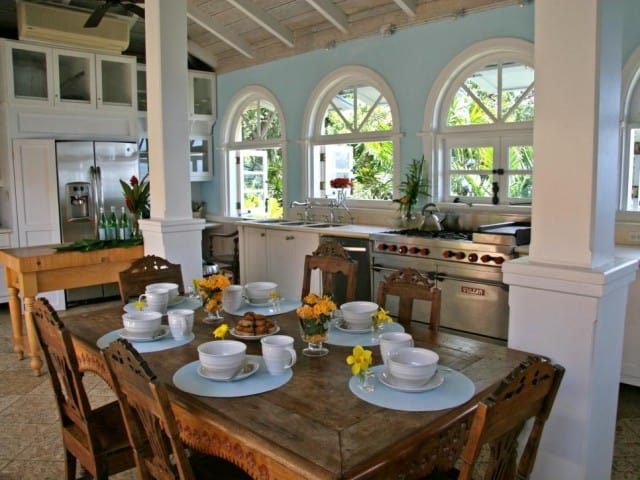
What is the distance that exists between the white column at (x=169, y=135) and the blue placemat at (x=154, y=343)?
1.65 meters

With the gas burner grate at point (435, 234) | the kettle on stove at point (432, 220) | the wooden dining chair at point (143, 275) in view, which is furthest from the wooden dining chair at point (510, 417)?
the kettle on stove at point (432, 220)

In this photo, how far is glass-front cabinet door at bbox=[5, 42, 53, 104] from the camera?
552 centimetres

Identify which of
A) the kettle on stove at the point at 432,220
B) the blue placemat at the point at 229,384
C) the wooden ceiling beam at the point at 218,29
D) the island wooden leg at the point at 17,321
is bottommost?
the island wooden leg at the point at 17,321

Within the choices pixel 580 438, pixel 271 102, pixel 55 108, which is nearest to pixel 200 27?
pixel 271 102

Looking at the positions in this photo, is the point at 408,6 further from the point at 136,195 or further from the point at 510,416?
the point at 510,416

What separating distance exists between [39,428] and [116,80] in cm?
427

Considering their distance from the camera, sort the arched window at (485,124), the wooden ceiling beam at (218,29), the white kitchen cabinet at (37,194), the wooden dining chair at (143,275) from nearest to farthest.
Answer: the wooden dining chair at (143,275)
the arched window at (485,124)
the white kitchen cabinet at (37,194)
the wooden ceiling beam at (218,29)

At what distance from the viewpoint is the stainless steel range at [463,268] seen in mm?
3764

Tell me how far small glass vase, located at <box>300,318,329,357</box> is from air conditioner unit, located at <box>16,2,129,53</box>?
16.5 feet

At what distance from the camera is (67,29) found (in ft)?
18.5

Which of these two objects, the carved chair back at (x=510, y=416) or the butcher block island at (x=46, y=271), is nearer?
the carved chair back at (x=510, y=416)

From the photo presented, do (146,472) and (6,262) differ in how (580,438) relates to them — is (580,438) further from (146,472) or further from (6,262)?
(6,262)

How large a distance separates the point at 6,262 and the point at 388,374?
3.43 m

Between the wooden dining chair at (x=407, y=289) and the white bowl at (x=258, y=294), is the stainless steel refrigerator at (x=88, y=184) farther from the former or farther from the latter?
the wooden dining chair at (x=407, y=289)
